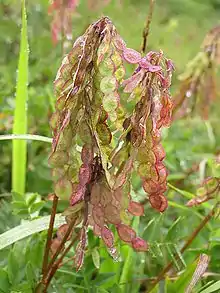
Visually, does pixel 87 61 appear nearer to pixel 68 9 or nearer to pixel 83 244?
pixel 83 244

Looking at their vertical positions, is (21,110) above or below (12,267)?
above

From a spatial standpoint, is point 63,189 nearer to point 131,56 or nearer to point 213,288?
point 131,56

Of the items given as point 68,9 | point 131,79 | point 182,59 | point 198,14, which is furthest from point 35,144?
point 198,14

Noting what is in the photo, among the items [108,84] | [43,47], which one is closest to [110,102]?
[108,84]

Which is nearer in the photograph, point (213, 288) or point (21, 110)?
point (213, 288)

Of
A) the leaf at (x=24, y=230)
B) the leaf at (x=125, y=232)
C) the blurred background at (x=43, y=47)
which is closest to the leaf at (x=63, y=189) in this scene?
the leaf at (x=125, y=232)

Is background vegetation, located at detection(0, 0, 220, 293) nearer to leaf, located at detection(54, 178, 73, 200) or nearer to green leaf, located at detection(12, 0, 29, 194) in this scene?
green leaf, located at detection(12, 0, 29, 194)
